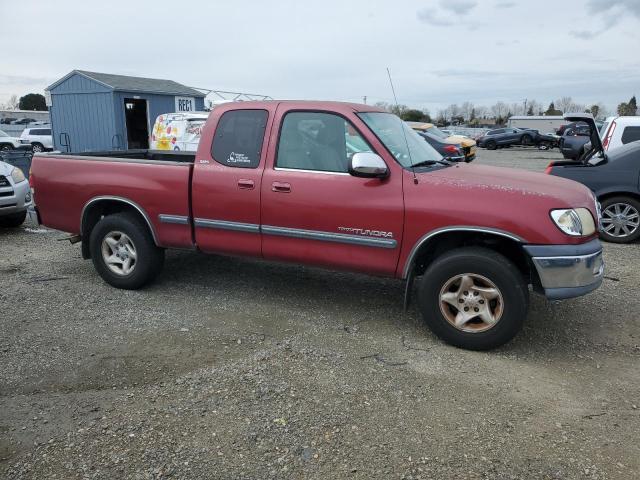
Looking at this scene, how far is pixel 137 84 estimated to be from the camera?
65.5ft

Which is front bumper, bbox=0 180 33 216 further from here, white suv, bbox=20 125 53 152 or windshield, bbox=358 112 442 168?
white suv, bbox=20 125 53 152

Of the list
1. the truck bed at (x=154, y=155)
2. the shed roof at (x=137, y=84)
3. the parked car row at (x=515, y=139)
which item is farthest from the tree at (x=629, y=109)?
the truck bed at (x=154, y=155)

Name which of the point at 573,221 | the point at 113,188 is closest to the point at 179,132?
the point at 113,188

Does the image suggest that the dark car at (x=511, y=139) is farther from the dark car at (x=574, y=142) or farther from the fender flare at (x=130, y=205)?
the fender flare at (x=130, y=205)

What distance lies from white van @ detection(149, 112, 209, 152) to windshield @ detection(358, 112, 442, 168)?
26.0 ft

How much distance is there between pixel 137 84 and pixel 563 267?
19.3 metres

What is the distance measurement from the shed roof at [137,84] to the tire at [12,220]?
10.8 meters

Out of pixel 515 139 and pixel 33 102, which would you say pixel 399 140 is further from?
pixel 33 102

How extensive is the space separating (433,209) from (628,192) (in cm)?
506

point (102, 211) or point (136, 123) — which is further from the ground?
point (136, 123)

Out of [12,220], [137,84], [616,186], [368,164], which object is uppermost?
[137,84]

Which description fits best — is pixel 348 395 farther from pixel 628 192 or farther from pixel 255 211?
pixel 628 192

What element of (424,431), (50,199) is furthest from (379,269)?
(50,199)

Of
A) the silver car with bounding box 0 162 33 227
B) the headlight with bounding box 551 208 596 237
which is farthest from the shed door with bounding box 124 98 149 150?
the headlight with bounding box 551 208 596 237
